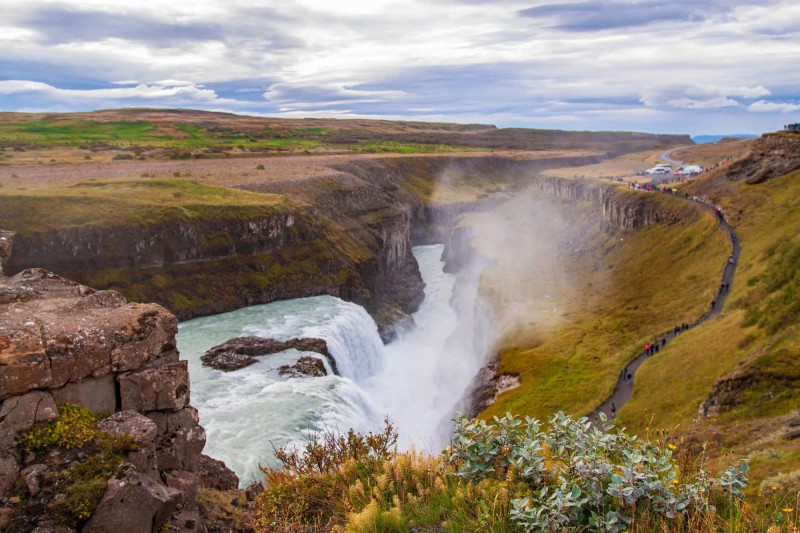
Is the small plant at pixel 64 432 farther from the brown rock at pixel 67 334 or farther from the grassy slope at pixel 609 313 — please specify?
the grassy slope at pixel 609 313

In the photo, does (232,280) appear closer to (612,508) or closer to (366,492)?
(366,492)

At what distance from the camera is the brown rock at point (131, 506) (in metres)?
11.9

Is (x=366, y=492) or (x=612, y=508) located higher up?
(x=612, y=508)

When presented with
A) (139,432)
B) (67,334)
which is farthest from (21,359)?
(139,432)

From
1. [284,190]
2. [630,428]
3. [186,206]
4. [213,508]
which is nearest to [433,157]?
[284,190]

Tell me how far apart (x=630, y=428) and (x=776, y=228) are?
4318cm

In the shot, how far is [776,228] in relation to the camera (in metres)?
69.4

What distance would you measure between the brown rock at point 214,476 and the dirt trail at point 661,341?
2819 cm

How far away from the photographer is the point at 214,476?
18469 mm

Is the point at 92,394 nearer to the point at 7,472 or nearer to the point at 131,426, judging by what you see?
the point at 131,426

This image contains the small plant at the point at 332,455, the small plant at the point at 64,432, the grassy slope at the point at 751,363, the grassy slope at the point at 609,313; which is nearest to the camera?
the small plant at the point at 64,432

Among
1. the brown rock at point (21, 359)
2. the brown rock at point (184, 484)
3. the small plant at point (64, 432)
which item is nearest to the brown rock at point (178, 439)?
the brown rock at point (184, 484)

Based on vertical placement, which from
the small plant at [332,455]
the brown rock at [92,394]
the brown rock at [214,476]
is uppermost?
the brown rock at [92,394]

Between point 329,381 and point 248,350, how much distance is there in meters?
9.38
